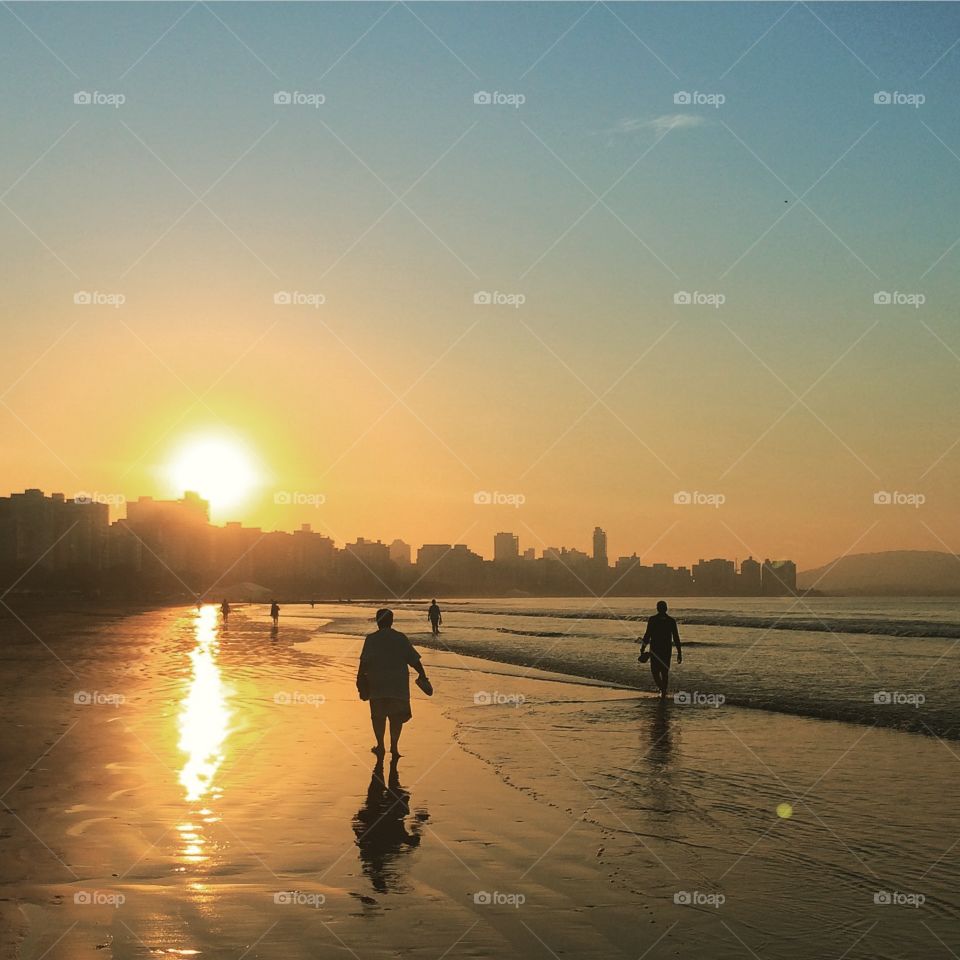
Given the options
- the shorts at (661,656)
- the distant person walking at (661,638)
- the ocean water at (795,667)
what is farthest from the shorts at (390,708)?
the ocean water at (795,667)

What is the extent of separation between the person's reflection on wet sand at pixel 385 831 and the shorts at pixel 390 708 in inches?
26.6

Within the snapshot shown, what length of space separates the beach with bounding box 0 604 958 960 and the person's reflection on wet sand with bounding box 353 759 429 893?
3cm

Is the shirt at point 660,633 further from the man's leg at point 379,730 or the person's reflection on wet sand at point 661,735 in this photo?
the man's leg at point 379,730

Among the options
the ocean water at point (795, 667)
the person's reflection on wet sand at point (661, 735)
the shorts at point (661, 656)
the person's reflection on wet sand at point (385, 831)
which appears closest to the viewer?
the person's reflection on wet sand at point (385, 831)

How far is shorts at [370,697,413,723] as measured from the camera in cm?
1147

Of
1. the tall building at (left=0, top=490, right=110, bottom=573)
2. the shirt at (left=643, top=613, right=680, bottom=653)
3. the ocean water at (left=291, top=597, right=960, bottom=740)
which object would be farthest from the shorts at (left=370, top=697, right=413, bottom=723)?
the tall building at (left=0, top=490, right=110, bottom=573)

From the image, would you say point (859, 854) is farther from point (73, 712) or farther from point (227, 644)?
point (227, 644)

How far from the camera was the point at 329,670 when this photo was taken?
27.4 meters

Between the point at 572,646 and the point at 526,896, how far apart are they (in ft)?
126

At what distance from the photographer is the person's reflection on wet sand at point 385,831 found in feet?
24.1

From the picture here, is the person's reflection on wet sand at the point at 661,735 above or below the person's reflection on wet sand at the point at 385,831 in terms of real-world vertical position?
below

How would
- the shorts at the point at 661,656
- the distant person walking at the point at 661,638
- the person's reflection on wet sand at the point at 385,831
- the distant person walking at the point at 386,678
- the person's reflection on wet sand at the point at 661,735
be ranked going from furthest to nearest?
the shorts at the point at 661,656 → the distant person walking at the point at 661,638 → the person's reflection on wet sand at the point at 661,735 → the distant person walking at the point at 386,678 → the person's reflection on wet sand at the point at 385,831

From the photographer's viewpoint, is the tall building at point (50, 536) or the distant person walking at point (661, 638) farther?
the tall building at point (50, 536)

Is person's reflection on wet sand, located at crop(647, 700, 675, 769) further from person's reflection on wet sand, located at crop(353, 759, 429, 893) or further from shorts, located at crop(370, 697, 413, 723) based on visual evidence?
person's reflection on wet sand, located at crop(353, 759, 429, 893)
